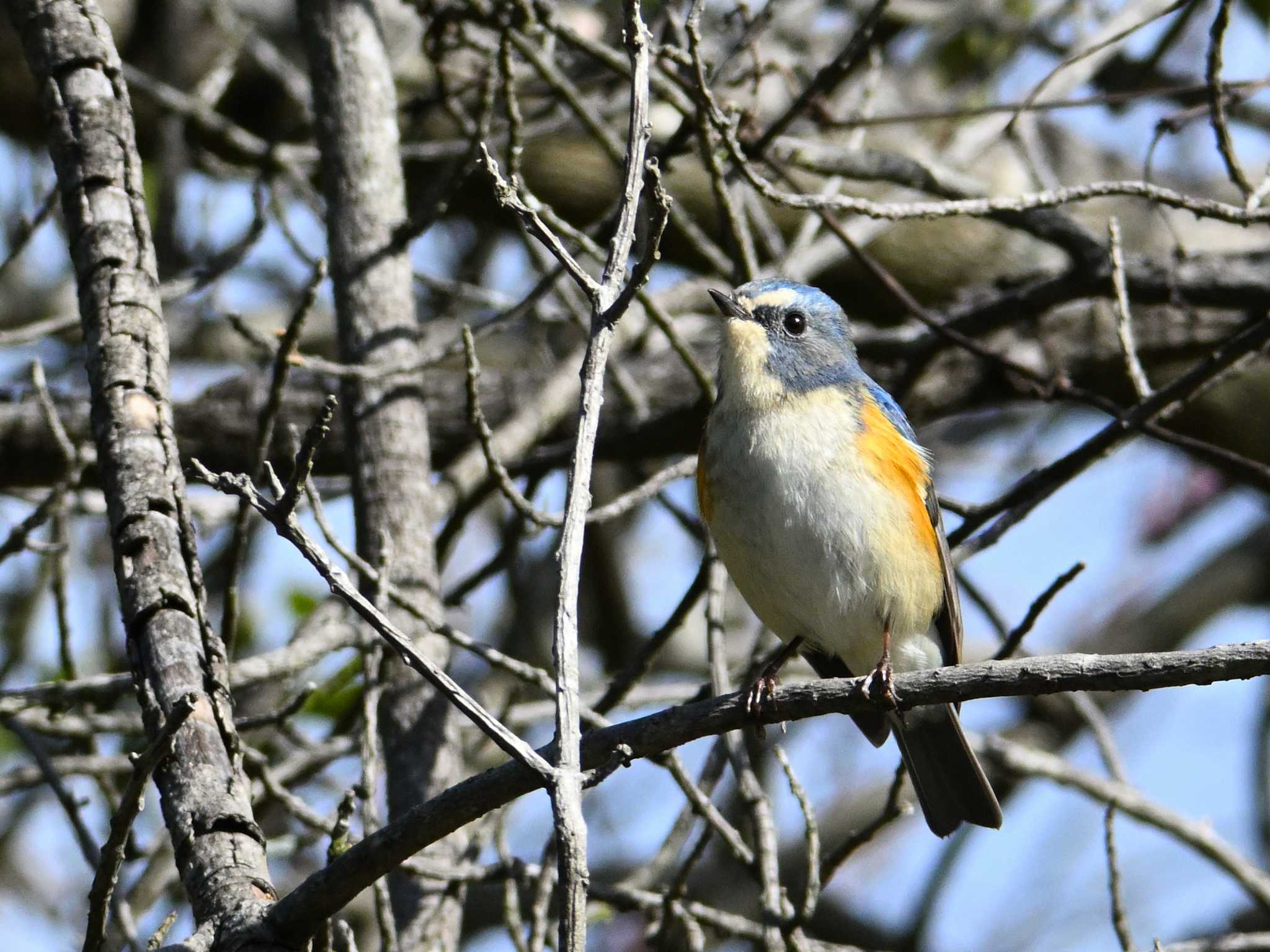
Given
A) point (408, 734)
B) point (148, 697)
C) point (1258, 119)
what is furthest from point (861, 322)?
point (148, 697)

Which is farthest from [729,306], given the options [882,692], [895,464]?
[882,692]

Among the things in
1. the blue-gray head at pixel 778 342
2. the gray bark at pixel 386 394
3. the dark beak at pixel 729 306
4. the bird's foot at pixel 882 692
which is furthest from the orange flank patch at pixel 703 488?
the bird's foot at pixel 882 692

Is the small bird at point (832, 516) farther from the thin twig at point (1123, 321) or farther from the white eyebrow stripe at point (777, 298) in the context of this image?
the thin twig at point (1123, 321)

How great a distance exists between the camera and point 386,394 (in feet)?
15.5

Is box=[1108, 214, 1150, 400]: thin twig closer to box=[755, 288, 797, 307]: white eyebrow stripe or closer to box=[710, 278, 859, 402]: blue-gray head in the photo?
box=[710, 278, 859, 402]: blue-gray head

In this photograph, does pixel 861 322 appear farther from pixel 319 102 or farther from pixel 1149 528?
pixel 1149 528

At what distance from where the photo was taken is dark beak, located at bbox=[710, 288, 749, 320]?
436 cm

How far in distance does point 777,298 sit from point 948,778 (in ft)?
5.50

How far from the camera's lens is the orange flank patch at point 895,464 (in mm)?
4273

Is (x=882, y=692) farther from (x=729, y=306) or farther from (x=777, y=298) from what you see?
(x=777, y=298)

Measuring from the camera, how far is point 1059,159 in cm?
830

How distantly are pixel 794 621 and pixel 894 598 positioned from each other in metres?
0.32

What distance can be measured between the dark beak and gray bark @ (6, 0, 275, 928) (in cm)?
174

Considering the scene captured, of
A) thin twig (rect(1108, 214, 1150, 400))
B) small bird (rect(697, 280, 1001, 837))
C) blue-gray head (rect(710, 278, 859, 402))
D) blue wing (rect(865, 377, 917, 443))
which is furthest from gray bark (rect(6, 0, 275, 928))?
thin twig (rect(1108, 214, 1150, 400))
